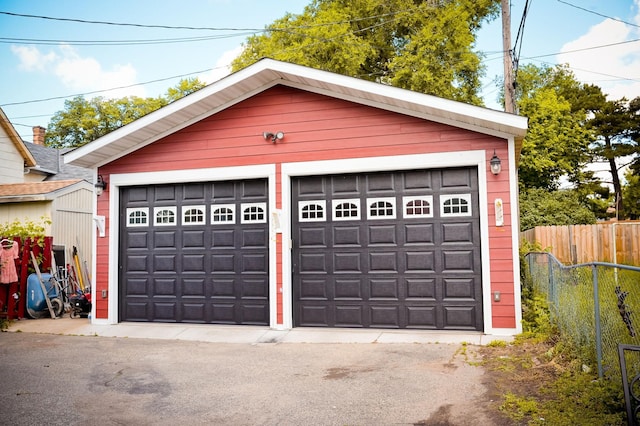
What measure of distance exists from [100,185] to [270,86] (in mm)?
3550

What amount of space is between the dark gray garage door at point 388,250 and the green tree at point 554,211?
12.4 meters

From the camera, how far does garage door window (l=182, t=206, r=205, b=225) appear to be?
361 inches

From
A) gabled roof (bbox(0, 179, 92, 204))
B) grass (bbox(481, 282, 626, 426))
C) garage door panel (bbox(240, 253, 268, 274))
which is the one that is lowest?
grass (bbox(481, 282, 626, 426))

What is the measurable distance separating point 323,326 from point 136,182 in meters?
4.17

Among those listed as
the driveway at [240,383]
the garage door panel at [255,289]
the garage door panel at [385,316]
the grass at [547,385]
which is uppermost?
the garage door panel at [255,289]

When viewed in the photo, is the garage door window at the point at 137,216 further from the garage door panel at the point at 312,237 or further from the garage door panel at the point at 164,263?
the garage door panel at the point at 312,237

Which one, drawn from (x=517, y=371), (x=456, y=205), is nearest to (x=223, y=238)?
(x=456, y=205)

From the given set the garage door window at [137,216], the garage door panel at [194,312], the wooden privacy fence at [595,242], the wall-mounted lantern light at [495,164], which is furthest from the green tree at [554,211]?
the garage door window at [137,216]

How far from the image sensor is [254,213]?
8.88 meters

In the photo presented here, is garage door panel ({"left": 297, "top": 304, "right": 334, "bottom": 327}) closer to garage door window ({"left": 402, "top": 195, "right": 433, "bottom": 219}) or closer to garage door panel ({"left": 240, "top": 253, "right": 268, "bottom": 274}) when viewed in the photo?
garage door panel ({"left": 240, "top": 253, "right": 268, "bottom": 274})

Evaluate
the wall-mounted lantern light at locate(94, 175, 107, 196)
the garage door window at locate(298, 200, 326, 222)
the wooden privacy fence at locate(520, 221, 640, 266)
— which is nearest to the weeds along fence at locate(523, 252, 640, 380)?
the garage door window at locate(298, 200, 326, 222)

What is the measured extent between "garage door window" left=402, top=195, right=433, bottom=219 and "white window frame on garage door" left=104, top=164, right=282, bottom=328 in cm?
210

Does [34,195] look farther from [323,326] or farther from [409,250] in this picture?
[409,250]

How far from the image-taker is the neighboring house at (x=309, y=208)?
782 centimetres
